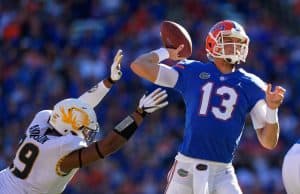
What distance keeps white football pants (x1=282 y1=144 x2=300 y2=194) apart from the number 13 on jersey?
45cm

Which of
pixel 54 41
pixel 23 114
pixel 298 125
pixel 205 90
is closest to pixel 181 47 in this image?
pixel 205 90

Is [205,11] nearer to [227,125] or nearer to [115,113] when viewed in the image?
[115,113]

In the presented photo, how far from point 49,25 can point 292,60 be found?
3348mm

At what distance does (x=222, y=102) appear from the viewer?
239 inches

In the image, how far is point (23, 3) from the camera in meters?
13.5

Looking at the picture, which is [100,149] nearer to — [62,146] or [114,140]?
[114,140]

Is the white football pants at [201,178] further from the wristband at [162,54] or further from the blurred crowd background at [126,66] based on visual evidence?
the blurred crowd background at [126,66]

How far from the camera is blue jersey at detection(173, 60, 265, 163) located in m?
6.02

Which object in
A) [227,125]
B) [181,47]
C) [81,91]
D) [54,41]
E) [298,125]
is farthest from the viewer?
[54,41]

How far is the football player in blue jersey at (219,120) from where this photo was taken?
6016mm

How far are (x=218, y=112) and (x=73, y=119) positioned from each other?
94 cm

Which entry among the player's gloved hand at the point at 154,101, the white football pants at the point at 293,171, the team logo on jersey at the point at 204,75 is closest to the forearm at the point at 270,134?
the white football pants at the point at 293,171

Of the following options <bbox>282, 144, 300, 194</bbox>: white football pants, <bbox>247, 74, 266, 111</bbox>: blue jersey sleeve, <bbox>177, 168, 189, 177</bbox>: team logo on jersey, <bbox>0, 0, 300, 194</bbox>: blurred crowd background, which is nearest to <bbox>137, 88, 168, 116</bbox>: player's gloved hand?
<bbox>177, 168, 189, 177</bbox>: team logo on jersey

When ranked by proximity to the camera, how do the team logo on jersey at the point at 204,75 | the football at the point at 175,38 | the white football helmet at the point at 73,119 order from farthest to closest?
the football at the point at 175,38 < the white football helmet at the point at 73,119 < the team logo on jersey at the point at 204,75
